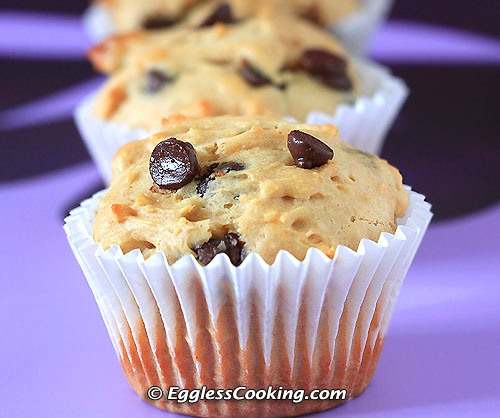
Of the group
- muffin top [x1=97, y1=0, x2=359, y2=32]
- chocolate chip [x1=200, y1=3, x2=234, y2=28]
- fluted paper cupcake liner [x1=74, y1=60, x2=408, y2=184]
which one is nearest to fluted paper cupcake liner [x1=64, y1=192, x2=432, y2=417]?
fluted paper cupcake liner [x1=74, y1=60, x2=408, y2=184]

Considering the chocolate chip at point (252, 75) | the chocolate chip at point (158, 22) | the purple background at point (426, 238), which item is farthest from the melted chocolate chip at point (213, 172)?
the chocolate chip at point (158, 22)

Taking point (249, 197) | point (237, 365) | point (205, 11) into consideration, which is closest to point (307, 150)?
point (249, 197)

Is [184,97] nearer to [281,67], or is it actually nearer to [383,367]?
[281,67]

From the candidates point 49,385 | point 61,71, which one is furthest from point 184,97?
point 61,71

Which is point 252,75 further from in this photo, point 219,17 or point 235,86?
point 219,17

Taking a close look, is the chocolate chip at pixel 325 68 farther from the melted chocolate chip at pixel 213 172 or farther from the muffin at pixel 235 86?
the melted chocolate chip at pixel 213 172

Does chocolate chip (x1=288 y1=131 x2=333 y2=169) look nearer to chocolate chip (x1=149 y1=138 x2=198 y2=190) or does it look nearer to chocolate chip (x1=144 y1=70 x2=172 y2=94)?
chocolate chip (x1=149 y1=138 x2=198 y2=190)

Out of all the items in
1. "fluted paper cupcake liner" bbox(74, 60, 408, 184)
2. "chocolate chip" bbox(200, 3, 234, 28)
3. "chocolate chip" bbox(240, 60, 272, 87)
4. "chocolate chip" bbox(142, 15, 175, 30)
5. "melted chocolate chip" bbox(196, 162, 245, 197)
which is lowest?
"melted chocolate chip" bbox(196, 162, 245, 197)
